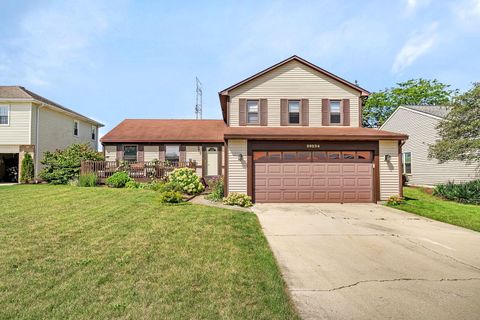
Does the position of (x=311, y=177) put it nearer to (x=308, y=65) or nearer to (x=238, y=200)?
(x=238, y=200)

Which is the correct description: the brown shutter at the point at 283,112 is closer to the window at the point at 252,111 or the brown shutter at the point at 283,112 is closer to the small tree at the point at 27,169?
the window at the point at 252,111

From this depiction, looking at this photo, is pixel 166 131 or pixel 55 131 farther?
pixel 55 131

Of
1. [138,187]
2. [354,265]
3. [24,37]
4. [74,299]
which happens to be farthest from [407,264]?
[24,37]

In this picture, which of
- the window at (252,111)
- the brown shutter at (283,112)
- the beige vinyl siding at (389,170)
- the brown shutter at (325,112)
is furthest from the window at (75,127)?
the beige vinyl siding at (389,170)

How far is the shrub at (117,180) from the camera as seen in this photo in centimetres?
1383

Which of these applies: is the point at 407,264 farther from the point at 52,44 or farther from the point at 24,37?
the point at 24,37

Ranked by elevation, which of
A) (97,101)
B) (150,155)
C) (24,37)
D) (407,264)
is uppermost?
(24,37)

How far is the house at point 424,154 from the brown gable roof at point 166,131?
13795 mm

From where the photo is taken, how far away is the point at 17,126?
1606 centimetres

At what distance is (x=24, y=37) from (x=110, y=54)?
12.6 feet

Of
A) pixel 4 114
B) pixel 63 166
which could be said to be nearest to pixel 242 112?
pixel 63 166

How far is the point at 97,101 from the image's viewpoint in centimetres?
1819

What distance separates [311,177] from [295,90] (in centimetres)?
538

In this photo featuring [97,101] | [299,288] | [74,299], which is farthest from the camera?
[97,101]
